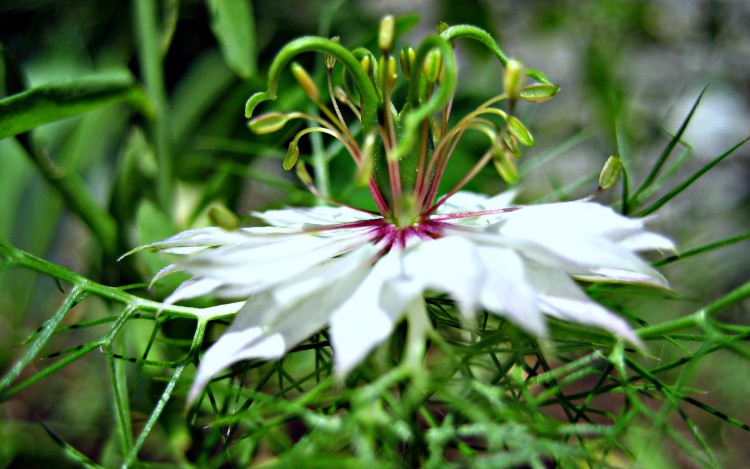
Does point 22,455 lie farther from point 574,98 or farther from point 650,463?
point 574,98

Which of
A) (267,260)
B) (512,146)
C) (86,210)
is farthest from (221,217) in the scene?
(86,210)

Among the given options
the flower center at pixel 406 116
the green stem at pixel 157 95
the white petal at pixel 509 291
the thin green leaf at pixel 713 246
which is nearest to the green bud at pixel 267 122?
the flower center at pixel 406 116

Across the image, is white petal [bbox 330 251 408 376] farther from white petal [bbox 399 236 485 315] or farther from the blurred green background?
the blurred green background

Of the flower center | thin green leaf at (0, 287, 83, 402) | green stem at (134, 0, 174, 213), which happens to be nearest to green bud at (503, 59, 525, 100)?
the flower center

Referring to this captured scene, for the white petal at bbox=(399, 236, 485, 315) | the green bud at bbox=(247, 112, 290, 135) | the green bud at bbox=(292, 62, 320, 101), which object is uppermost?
the green bud at bbox=(292, 62, 320, 101)

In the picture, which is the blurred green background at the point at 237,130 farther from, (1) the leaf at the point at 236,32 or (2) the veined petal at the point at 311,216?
(2) the veined petal at the point at 311,216

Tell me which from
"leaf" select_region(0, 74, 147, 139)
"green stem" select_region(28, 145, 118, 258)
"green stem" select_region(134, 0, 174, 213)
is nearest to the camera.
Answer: "leaf" select_region(0, 74, 147, 139)

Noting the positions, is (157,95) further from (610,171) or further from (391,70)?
(610,171)

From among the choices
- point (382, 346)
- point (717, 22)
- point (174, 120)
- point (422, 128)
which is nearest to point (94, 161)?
point (174, 120)
